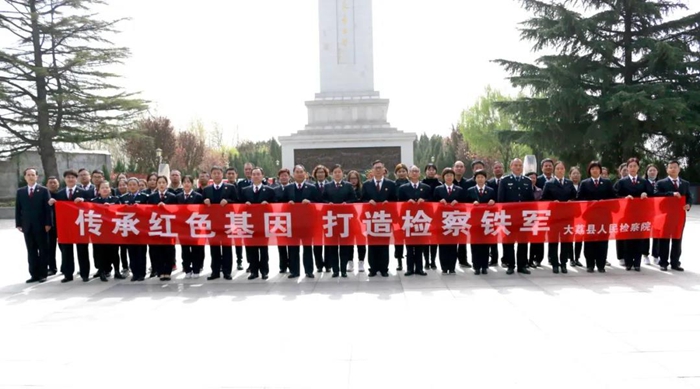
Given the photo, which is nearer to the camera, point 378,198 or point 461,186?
point 378,198

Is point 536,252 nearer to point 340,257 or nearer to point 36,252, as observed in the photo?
point 340,257

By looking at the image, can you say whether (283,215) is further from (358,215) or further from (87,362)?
(87,362)

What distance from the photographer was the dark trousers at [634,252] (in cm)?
693

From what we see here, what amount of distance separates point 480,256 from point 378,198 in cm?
156

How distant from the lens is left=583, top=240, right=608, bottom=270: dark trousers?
268 inches

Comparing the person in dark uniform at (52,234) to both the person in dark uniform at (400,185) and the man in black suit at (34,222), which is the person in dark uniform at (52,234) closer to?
the man in black suit at (34,222)

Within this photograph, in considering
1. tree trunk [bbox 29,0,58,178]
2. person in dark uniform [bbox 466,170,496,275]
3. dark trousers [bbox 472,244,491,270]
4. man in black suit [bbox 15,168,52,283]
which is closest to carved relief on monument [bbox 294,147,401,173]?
tree trunk [bbox 29,0,58,178]

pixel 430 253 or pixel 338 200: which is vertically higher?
pixel 338 200

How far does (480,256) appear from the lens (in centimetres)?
693

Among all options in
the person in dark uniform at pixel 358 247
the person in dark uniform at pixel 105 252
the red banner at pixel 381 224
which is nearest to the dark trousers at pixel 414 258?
the red banner at pixel 381 224

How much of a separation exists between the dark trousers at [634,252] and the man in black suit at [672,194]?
28 cm

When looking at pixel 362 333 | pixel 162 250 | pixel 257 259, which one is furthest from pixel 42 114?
pixel 362 333

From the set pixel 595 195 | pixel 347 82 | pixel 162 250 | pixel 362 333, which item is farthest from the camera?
pixel 347 82

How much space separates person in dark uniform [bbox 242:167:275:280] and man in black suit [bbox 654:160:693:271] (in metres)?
5.24
